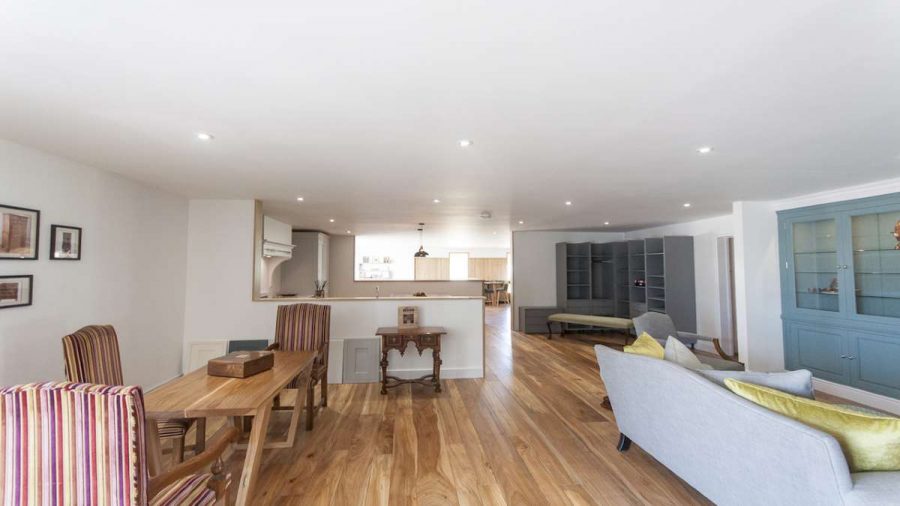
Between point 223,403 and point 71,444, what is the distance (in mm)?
683

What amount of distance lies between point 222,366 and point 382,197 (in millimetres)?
2544

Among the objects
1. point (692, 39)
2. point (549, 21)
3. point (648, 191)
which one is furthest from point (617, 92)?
point (648, 191)

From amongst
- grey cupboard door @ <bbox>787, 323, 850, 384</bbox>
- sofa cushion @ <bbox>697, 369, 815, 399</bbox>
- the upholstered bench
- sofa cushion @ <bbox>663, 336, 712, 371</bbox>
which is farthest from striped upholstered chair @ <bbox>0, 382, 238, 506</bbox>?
the upholstered bench

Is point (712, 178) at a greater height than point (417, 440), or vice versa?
point (712, 178)

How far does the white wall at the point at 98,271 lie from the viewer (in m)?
2.57

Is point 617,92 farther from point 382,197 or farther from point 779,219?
point 779,219

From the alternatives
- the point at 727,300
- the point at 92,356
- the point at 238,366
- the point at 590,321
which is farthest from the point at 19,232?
the point at 727,300

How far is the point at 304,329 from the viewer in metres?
3.44

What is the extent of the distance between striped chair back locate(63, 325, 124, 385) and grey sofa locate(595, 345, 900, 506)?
3.27m

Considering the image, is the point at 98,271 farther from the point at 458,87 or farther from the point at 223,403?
the point at 458,87

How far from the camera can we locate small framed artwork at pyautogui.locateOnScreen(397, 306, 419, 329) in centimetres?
436

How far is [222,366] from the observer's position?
230 cm

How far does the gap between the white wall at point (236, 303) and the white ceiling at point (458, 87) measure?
3.70ft

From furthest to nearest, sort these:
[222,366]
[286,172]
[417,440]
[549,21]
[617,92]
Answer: [286,172]
[417,440]
[222,366]
[617,92]
[549,21]
